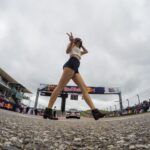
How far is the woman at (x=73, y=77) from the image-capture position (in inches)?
197

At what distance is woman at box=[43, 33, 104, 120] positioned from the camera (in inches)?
197

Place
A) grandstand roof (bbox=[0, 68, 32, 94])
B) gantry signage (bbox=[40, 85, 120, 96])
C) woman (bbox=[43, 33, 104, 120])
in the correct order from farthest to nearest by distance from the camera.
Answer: gantry signage (bbox=[40, 85, 120, 96])
grandstand roof (bbox=[0, 68, 32, 94])
woman (bbox=[43, 33, 104, 120])

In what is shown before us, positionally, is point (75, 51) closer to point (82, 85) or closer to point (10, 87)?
point (82, 85)

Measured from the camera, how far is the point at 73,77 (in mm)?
5164

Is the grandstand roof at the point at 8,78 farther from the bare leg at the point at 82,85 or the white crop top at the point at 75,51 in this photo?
the bare leg at the point at 82,85

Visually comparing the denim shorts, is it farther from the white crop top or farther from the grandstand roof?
the grandstand roof

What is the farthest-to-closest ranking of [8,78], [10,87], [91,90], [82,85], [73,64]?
1. [10,87]
2. [8,78]
3. [91,90]
4. [82,85]
5. [73,64]

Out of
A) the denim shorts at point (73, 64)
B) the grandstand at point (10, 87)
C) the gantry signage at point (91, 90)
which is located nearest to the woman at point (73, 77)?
the denim shorts at point (73, 64)

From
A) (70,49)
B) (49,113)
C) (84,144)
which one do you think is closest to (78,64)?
(70,49)

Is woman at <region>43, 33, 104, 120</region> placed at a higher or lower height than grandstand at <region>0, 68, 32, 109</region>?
lower

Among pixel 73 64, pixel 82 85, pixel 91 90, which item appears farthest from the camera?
pixel 91 90

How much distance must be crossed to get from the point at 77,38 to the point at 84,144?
3046 millimetres

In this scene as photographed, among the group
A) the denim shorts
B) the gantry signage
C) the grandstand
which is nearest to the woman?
the denim shorts

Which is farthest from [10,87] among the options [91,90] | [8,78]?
[91,90]
